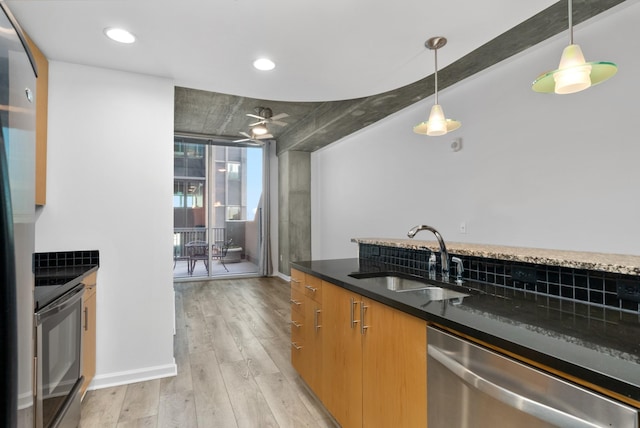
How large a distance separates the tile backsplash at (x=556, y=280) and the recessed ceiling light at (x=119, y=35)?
2.42 meters

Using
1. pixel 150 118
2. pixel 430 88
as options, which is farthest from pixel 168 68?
pixel 430 88

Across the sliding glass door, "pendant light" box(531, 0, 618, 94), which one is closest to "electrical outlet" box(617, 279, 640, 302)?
"pendant light" box(531, 0, 618, 94)

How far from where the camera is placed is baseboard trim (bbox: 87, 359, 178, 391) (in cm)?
250

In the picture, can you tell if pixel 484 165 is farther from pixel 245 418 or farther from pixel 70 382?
pixel 70 382

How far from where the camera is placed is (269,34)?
6.96ft

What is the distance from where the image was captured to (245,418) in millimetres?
2096

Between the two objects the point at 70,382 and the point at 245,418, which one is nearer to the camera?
the point at 70,382

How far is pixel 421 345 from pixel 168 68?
2.65m

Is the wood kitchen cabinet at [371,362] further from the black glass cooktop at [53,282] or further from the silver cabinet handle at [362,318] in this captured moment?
the black glass cooktop at [53,282]

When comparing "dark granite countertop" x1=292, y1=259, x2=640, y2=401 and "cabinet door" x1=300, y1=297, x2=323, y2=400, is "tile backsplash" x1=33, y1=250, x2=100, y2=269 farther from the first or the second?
"dark granite countertop" x1=292, y1=259, x2=640, y2=401

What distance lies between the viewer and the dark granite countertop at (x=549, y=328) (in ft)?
2.46

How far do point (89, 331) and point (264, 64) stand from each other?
2368 mm

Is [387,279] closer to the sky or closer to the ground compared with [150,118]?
closer to the ground

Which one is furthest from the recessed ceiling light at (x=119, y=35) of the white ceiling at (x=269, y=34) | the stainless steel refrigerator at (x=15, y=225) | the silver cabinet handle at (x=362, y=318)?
the silver cabinet handle at (x=362, y=318)
